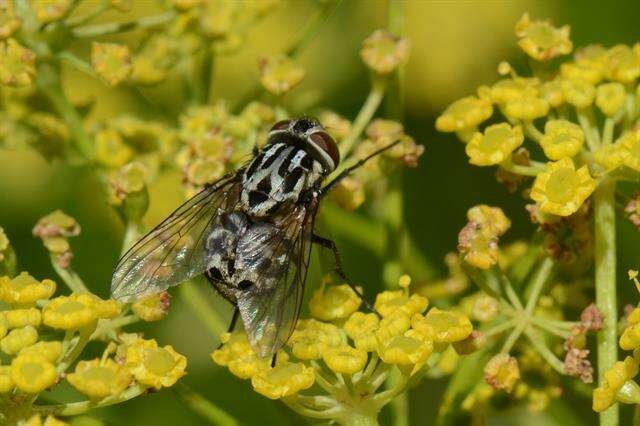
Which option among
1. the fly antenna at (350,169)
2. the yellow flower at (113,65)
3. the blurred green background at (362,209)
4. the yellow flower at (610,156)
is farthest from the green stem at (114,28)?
the yellow flower at (610,156)

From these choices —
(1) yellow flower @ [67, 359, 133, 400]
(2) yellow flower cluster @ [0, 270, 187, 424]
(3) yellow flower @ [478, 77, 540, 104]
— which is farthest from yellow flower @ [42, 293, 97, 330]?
(3) yellow flower @ [478, 77, 540, 104]

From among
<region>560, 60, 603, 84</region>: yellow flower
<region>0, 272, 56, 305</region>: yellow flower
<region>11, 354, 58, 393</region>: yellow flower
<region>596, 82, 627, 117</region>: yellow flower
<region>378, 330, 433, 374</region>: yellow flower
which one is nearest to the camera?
<region>11, 354, 58, 393</region>: yellow flower

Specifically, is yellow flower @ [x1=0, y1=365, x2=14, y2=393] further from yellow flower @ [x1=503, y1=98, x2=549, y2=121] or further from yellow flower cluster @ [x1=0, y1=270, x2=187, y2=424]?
yellow flower @ [x1=503, y1=98, x2=549, y2=121]

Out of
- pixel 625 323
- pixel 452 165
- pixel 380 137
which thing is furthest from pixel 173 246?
pixel 452 165

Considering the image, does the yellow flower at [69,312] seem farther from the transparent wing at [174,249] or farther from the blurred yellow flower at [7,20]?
the blurred yellow flower at [7,20]

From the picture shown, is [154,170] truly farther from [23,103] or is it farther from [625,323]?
[625,323]

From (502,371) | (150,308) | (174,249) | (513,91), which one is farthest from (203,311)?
(513,91)
